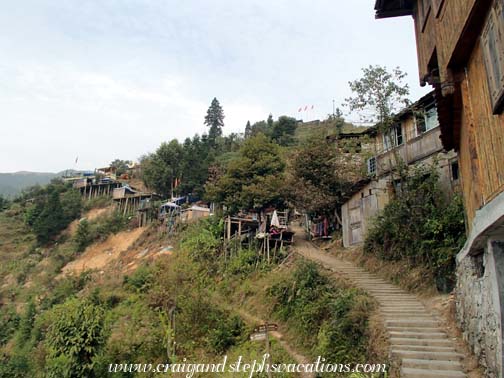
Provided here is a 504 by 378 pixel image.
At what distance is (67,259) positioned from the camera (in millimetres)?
37344

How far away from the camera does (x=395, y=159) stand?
54.4 feet

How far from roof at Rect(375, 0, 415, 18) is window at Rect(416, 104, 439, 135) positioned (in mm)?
6681

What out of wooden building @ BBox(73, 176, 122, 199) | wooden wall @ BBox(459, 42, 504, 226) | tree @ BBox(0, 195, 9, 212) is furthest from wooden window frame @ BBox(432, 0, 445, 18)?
tree @ BBox(0, 195, 9, 212)

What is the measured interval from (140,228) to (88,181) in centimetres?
1606

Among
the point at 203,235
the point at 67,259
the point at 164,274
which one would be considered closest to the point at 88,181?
the point at 67,259

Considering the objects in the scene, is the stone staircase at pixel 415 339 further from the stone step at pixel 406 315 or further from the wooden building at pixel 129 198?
the wooden building at pixel 129 198

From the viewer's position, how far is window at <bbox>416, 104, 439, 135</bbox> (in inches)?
655

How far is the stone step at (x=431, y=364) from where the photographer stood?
810cm

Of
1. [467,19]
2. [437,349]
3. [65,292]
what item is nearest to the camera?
[467,19]

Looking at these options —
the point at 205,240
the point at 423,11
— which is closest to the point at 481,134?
the point at 423,11

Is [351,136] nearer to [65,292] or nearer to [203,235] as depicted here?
[203,235]

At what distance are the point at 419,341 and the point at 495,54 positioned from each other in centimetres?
685

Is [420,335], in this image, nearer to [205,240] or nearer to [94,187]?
[205,240]

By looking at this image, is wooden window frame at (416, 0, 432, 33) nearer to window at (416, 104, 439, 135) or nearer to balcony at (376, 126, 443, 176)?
balcony at (376, 126, 443, 176)
